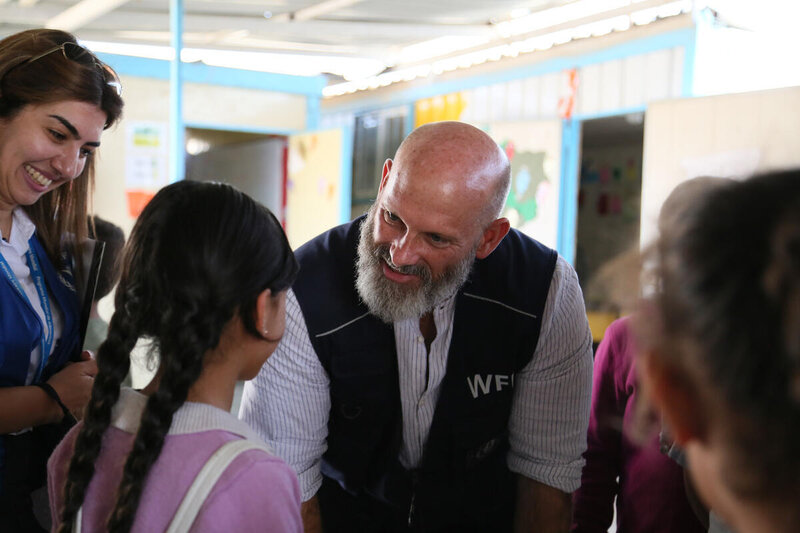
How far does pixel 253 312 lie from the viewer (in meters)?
1.19

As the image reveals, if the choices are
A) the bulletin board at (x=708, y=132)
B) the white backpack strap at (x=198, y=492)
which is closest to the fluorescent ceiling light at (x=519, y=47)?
the bulletin board at (x=708, y=132)

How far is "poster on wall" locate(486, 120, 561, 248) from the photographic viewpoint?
222 inches

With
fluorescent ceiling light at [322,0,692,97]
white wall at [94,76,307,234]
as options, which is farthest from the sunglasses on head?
fluorescent ceiling light at [322,0,692,97]

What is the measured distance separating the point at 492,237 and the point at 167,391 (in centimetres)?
96

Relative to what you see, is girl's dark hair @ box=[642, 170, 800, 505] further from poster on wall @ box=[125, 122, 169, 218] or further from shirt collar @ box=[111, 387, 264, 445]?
poster on wall @ box=[125, 122, 169, 218]

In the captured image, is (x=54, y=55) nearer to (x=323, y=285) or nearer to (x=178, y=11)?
(x=323, y=285)

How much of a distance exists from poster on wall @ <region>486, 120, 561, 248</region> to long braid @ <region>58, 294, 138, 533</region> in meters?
4.67

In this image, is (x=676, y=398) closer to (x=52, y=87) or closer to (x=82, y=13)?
(x=52, y=87)

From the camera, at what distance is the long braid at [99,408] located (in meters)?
1.08

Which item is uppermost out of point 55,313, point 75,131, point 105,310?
point 75,131

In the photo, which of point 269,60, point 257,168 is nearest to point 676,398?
point 257,168

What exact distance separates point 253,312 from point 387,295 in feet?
1.81

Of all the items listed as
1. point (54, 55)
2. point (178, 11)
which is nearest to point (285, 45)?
point (178, 11)

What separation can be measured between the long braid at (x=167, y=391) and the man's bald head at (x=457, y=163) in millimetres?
703
